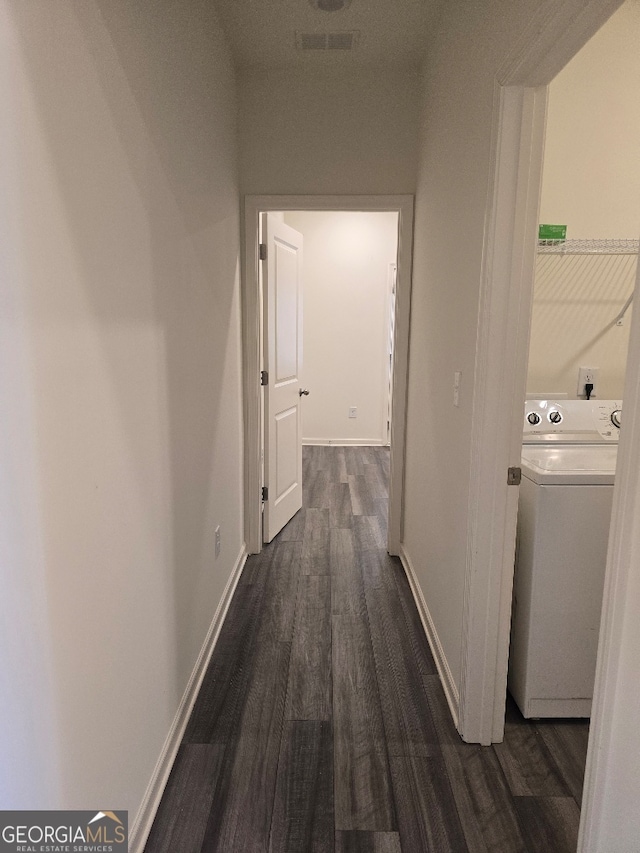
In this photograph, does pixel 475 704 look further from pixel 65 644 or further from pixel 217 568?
pixel 65 644

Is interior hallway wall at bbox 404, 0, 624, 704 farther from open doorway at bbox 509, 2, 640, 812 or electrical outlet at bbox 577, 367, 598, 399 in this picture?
electrical outlet at bbox 577, 367, 598, 399

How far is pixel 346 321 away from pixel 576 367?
387cm

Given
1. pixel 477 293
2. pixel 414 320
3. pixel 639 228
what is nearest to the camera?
pixel 477 293

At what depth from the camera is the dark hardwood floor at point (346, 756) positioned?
145 centimetres

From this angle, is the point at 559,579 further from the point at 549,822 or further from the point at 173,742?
the point at 173,742

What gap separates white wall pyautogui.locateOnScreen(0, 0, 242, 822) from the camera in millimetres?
859

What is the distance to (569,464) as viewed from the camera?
1824 millimetres

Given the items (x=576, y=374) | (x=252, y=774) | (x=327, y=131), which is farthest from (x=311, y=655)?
(x=327, y=131)

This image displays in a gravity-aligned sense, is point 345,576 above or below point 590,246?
Answer: below

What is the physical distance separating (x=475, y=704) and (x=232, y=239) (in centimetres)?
231

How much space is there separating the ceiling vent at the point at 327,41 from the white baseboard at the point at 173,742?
266cm

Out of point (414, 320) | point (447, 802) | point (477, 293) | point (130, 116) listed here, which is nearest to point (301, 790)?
point (447, 802)

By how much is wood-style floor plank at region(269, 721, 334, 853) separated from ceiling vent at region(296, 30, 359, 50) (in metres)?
2.94

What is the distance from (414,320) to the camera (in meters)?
2.93
